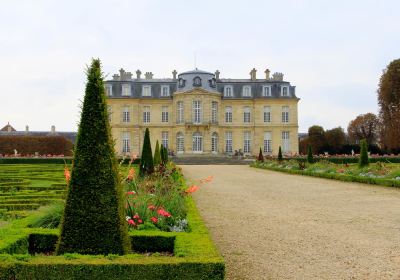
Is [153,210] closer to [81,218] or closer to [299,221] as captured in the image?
[81,218]

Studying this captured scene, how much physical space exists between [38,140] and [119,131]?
6.47 m

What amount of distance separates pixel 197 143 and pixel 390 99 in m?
14.8

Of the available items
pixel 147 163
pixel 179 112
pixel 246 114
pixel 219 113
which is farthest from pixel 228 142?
pixel 147 163

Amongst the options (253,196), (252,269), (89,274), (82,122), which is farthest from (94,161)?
(253,196)

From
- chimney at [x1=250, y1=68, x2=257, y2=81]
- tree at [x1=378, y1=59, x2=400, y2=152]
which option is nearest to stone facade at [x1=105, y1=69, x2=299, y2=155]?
chimney at [x1=250, y1=68, x2=257, y2=81]

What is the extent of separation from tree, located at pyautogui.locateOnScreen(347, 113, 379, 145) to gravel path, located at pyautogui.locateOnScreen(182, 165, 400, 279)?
121 feet

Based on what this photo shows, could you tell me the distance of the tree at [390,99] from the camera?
31594mm

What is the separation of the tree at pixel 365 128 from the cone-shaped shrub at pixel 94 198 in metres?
44.0

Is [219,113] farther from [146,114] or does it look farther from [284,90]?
[146,114]

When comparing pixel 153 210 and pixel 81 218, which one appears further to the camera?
pixel 153 210

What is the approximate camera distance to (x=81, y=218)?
3537 mm

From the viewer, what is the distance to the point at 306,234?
5617 mm

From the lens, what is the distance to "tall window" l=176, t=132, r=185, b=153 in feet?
121

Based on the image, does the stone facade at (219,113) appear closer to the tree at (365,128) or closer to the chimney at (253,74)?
the chimney at (253,74)
